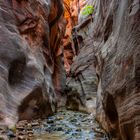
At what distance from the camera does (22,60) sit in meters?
10.4

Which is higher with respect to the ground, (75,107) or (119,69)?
(75,107)

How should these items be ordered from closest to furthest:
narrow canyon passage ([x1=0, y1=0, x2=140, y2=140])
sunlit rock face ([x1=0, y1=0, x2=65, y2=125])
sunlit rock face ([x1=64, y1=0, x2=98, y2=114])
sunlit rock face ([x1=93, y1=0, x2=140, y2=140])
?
sunlit rock face ([x1=93, y1=0, x2=140, y2=140]) → narrow canyon passage ([x1=0, y1=0, x2=140, y2=140]) → sunlit rock face ([x1=0, y1=0, x2=65, y2=125]) → sunlit rock face ([x1=64, y1=0, x2=98, y2=114])

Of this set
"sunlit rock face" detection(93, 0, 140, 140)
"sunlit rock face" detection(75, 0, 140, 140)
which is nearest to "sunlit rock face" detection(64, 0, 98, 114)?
"sunlit rock face" detection(75, 0, 140, 140)

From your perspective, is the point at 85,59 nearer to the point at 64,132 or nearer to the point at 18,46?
the point at 18,46

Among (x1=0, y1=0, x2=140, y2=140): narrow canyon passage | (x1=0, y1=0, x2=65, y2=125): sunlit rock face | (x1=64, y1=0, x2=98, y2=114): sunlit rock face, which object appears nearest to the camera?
(x1=0, y1=0, x2=140, y2=140): narrow canyon passage

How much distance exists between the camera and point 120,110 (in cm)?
593

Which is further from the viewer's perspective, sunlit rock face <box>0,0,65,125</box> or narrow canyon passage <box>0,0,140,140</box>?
sunlit rock face <box>0,0,65,125</box>

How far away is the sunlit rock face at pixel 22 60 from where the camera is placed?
8.87 metres

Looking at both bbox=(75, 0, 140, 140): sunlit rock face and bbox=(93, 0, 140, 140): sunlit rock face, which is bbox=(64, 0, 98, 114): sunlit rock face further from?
bbox=(93, 0, 140, 140): sunlit rock face

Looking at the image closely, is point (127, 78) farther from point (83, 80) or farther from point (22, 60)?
point (83, 80)

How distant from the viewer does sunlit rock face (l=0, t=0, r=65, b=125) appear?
8.87m

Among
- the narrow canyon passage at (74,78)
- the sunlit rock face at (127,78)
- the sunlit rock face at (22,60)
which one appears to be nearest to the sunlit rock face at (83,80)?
the narrow canyon passage at (74,78)

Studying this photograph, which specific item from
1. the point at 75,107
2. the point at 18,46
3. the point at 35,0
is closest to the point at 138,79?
the point at 18,46

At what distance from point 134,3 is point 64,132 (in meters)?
4.46
